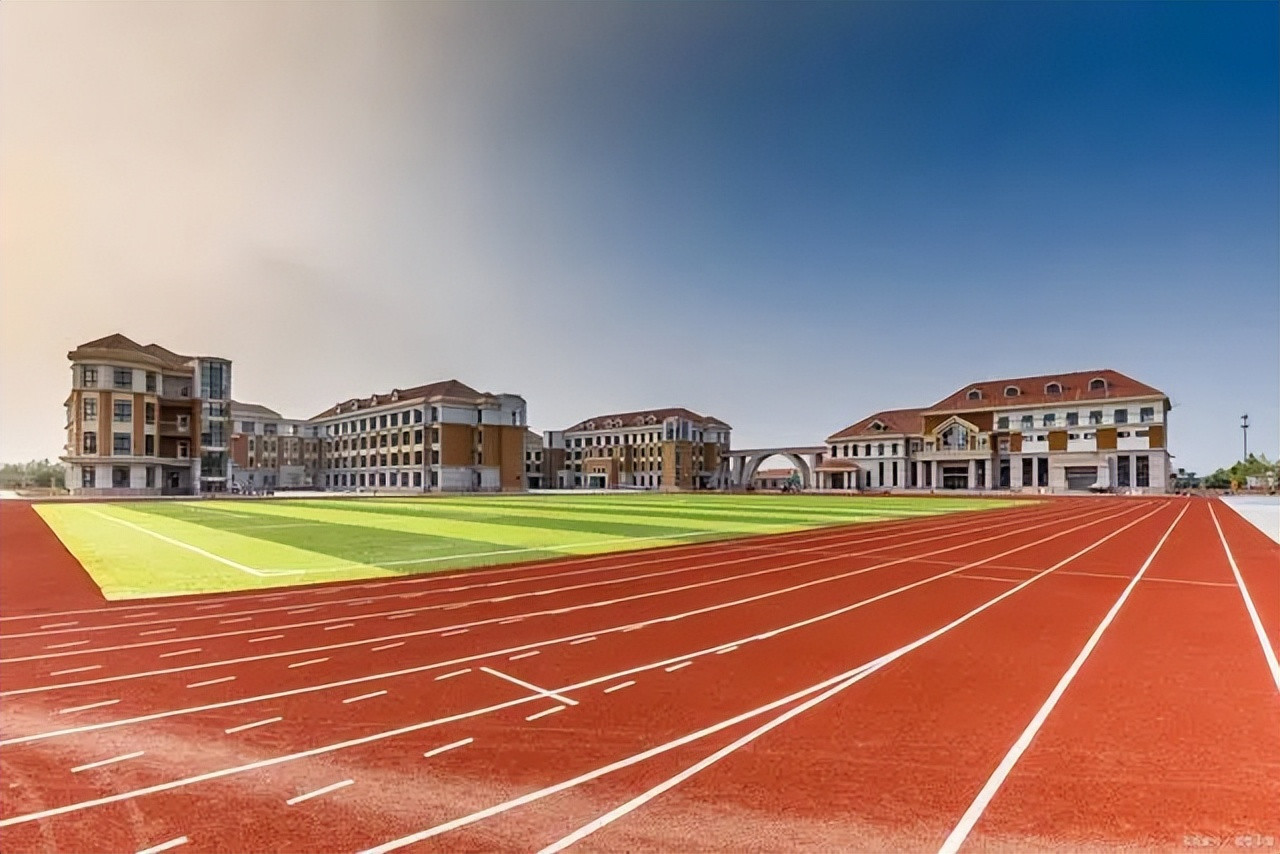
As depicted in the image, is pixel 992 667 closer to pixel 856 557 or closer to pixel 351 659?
pixel 351 659

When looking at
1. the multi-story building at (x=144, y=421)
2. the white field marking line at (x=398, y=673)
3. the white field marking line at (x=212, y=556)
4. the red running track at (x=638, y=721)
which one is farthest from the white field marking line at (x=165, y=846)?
the multi-story building at (x=144, y=421)

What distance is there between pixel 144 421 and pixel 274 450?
135ft

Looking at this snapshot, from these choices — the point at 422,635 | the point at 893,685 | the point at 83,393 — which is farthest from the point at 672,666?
the point at 83,393

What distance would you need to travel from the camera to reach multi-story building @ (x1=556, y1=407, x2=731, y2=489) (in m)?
93.6

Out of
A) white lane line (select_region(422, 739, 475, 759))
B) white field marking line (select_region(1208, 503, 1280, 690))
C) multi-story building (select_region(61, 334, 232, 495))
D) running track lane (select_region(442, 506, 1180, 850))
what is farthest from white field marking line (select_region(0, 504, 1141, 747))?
multi-story building (select_region(61, 334, 232, 495))

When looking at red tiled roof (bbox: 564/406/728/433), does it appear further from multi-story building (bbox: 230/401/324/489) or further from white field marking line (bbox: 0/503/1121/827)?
white field marking line (bbox: 0/503/1121/827)

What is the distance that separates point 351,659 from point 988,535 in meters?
22.2

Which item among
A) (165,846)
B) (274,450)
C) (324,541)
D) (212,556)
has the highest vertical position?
(274,450)

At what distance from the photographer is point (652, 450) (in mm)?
96438

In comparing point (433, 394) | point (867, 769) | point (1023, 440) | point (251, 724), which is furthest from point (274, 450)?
point (867, 769)

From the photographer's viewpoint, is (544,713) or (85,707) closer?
(544,713)

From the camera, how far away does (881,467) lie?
275 feet

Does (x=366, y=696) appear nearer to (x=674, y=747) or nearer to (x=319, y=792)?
(x=319, y=792)

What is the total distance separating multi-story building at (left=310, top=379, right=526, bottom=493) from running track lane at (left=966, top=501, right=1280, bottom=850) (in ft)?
236
